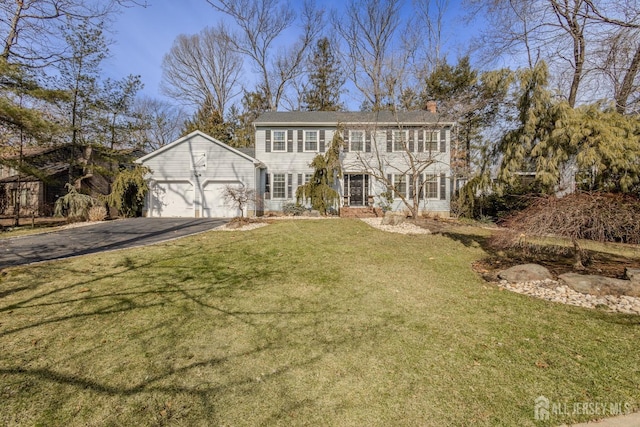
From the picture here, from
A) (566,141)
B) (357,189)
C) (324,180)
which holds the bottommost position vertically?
(357,189)

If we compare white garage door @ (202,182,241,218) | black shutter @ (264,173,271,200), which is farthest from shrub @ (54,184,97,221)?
black shutter @ (264,173,271,200)

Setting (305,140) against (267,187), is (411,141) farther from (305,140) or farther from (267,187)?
(267,187)

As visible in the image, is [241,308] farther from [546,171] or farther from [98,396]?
[546,171]

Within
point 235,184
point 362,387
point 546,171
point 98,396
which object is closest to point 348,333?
point 362,387

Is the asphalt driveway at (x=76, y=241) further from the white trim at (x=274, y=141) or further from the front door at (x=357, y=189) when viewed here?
the front door at (x=357, y=189)

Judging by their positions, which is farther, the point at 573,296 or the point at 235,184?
the point at 235,184

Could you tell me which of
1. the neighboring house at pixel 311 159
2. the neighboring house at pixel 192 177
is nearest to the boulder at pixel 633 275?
the neighboring house at pixel 311 159

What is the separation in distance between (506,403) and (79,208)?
19.5m

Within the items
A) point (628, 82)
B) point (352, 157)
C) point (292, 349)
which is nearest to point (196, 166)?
point (352, 157)

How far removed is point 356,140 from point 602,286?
1513 cm

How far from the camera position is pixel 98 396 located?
268 centimetres

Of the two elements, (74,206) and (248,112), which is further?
(248,112)

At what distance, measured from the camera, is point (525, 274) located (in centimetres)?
609

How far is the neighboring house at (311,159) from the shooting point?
17.8 metres
